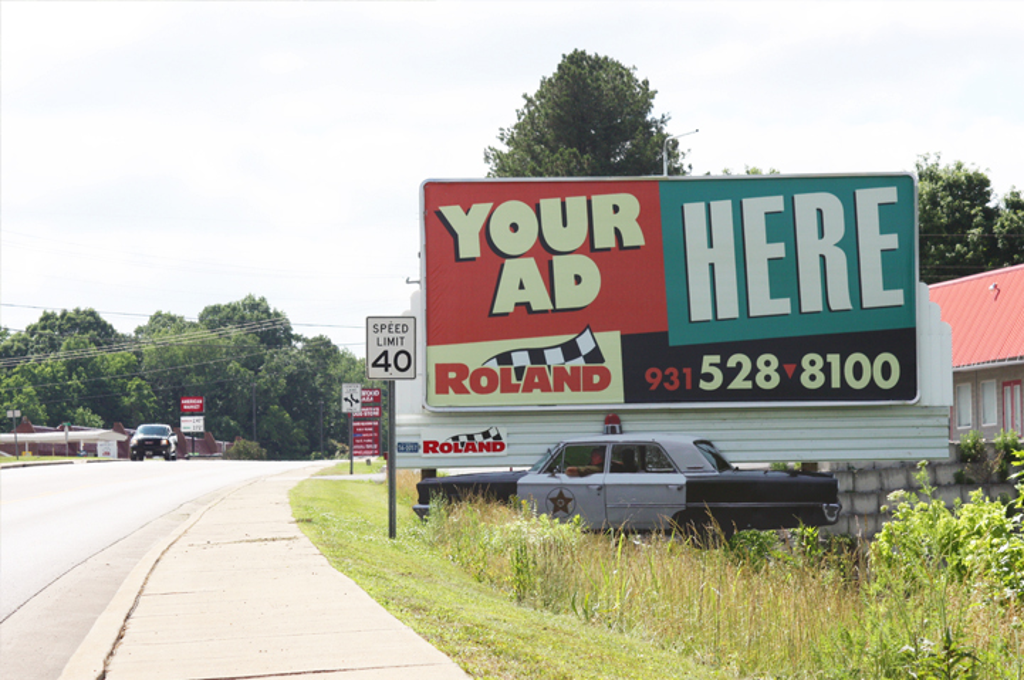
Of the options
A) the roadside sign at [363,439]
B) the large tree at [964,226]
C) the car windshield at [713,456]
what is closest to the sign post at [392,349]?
the car windshield at [713,456]

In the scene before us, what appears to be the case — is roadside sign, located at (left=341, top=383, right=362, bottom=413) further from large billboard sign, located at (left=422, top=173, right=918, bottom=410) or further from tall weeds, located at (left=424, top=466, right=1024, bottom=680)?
tall weeds, located at (left=424, top=466, right=1024, bottom=680)

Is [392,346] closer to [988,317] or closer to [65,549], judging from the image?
[65,549]

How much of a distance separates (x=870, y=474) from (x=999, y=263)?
32.8 metres

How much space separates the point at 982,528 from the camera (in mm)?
10266

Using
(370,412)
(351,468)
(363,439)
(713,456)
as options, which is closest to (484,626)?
(713,456)

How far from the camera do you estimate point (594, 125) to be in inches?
1918

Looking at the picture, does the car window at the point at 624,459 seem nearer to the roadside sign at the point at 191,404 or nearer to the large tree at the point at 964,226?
the large tree at the point at 964,226

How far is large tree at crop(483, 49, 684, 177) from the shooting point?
48375 millimetres

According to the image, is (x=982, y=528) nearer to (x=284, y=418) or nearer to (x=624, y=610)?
(x=624, y=610)

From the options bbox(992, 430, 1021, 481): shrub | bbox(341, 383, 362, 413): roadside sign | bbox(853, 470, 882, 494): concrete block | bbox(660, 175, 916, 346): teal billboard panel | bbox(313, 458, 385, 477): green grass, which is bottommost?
bbox(313, 458, 385, 477): green grass

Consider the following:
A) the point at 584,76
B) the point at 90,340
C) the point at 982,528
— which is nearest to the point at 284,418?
the point at 90,340

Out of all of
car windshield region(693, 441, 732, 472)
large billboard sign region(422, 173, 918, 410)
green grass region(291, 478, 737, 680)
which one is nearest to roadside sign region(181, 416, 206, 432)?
large billboard sign region(422, 173, 918, 410)

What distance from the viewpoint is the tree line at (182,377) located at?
409ft

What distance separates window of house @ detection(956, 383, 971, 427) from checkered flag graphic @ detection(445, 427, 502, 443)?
77.0ft
